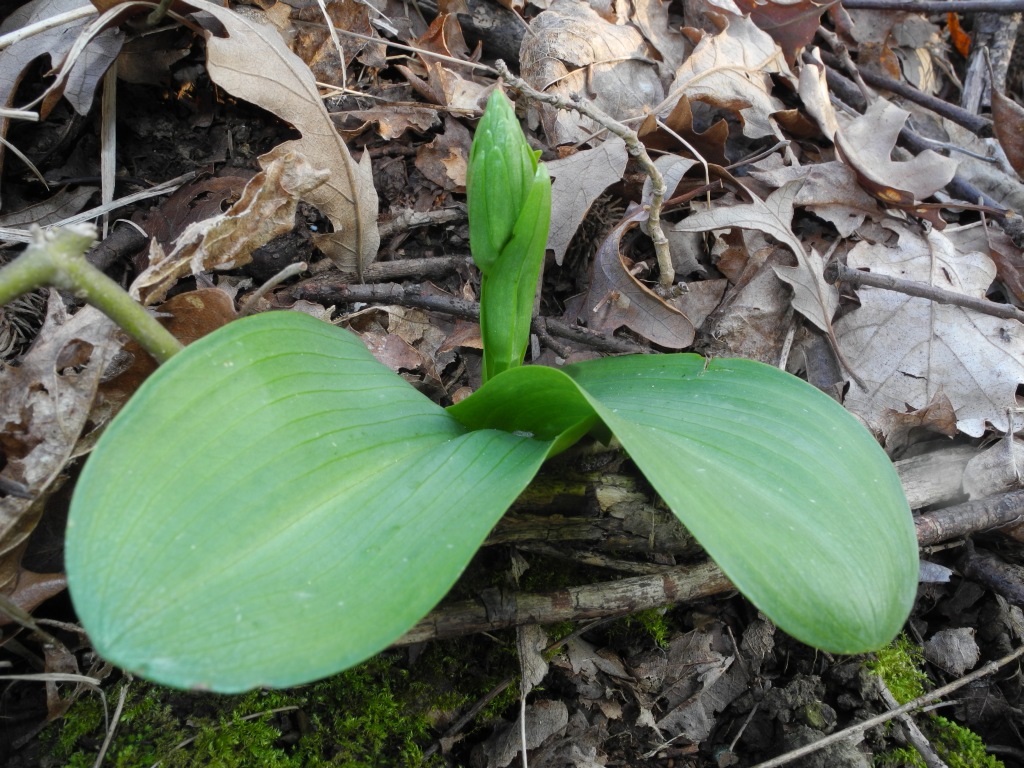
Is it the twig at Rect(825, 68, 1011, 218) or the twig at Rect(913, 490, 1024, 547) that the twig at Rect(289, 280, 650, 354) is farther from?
the twig at Rect(825, 68, 1011, 218)

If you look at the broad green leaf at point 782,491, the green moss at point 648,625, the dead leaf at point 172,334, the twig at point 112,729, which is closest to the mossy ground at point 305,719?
the twig at point 112,729

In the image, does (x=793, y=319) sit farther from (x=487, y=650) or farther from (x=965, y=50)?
(x=965, y=50)

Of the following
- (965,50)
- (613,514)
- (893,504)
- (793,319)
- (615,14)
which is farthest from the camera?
(965,50)

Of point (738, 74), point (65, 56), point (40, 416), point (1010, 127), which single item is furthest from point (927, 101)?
point (40, 416)

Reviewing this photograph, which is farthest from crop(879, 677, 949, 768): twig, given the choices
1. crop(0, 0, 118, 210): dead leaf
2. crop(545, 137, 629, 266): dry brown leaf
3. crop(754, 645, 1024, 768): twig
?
crop(0, 0, 118, 210): dead leaf

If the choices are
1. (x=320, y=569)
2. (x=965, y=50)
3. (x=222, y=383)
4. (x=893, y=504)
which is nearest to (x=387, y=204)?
(x=222, y=383)

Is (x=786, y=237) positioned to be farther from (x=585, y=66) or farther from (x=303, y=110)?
(x=303, y=110)

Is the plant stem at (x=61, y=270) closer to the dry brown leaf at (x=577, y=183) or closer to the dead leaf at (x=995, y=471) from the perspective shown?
the dry brown leaf at (x=577, y=183)
